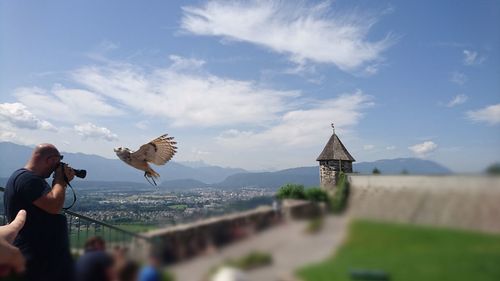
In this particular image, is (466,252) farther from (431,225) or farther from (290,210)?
(290,210)

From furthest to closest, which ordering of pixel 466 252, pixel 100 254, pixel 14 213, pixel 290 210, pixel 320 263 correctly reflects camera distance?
pixel 14 213, pixel 100 254, pixel 290 210, pixel 320 263, pixel 466 252

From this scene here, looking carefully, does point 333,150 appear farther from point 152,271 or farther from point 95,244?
point 152,271

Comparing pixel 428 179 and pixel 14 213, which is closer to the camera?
pixel 428 179

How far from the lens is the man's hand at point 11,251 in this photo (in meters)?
2.32

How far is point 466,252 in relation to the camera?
42.6 inches

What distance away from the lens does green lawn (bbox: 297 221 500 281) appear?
1.07 m

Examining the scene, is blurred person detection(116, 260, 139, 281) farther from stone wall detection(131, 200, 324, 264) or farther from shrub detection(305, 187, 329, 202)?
shrub detection(305, 187, 329, 202)

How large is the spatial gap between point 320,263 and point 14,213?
10.6ft

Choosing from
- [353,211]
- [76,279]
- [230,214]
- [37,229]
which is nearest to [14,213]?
[37,229]

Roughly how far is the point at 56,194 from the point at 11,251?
18.9 inches

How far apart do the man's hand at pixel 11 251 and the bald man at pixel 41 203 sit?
2.8 inches

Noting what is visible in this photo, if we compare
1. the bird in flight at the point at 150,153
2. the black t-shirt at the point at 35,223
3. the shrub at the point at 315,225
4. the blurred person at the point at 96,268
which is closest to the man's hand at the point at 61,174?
the black t-shirt at the point at 35,223

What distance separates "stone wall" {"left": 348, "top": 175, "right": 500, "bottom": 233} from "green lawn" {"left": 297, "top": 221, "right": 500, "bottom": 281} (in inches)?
1.2

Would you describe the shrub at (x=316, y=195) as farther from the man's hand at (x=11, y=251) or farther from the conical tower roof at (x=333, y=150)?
the conical tower roof at (x=333, y=150)
